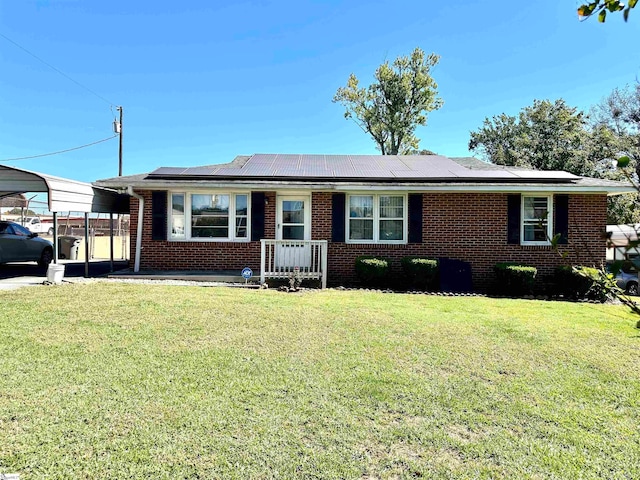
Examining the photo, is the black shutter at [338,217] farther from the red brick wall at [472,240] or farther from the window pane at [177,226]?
the window pane at [177,226]

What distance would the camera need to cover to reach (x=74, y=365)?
406 centimetres

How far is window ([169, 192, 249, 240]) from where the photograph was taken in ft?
34.9

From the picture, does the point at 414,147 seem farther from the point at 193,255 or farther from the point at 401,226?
the point at 193,255

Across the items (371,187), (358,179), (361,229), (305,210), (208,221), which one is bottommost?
(361,229)

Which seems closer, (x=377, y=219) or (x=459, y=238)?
(x=459, y=238)

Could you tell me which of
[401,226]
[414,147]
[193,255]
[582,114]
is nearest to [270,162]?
[193,255]

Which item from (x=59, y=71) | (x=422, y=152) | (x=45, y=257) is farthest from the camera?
(x=422, y=152)

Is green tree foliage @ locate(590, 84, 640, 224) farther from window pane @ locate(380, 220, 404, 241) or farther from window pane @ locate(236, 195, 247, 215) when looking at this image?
window pane @ locate(236, 195, 247, 215)

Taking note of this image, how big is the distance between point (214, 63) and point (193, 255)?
11.8m

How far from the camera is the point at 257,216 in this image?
416 inches

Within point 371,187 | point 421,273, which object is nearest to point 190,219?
point 371,187

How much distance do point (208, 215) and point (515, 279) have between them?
28.5 ft

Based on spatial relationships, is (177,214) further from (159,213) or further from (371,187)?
(371,187)

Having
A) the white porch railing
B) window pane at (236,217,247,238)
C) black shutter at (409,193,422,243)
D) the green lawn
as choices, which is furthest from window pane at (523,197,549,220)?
window pane at (236,217,247,238)
